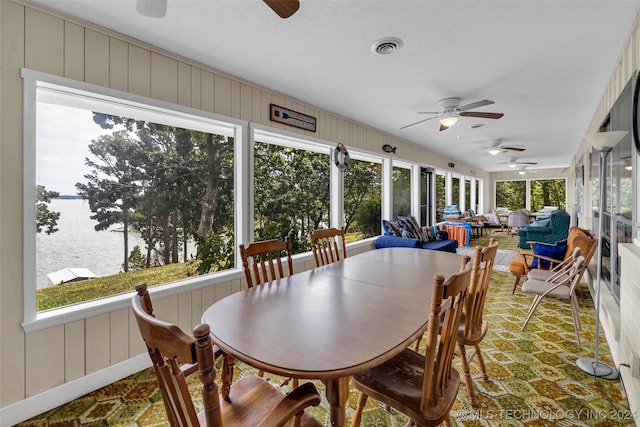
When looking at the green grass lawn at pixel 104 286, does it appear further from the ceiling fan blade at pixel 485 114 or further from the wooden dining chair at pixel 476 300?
the ceiling fan blade at pixel 485 114

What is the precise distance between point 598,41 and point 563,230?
3.96m

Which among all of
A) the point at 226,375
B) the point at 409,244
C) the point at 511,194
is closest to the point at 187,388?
the point at 226,375

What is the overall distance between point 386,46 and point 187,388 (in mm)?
2490

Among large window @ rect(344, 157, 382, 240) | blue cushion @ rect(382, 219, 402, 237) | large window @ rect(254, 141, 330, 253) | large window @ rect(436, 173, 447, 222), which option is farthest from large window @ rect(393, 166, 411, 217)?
large window @ rect(254, 141, 330, 253)

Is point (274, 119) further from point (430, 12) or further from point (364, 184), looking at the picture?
point (364, 184)

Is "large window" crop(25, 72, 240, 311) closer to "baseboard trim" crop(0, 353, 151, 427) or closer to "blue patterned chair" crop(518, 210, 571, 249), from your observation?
"baseboard trim" crop(0, 353, 151, 427)

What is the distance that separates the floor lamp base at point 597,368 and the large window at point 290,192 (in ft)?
9.71

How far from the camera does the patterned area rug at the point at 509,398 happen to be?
1.73m

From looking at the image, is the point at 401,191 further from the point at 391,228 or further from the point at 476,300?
the point at 476,300

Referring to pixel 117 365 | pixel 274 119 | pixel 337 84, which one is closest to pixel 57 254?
pixel 117 365

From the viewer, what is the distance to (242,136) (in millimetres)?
2938

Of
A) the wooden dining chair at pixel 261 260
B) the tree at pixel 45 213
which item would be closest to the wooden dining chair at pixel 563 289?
the wooden dining chair at pixel 261 260

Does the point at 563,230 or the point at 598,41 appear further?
the point at 563,230

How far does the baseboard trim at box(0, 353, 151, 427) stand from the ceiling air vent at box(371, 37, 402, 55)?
10.0 feet
